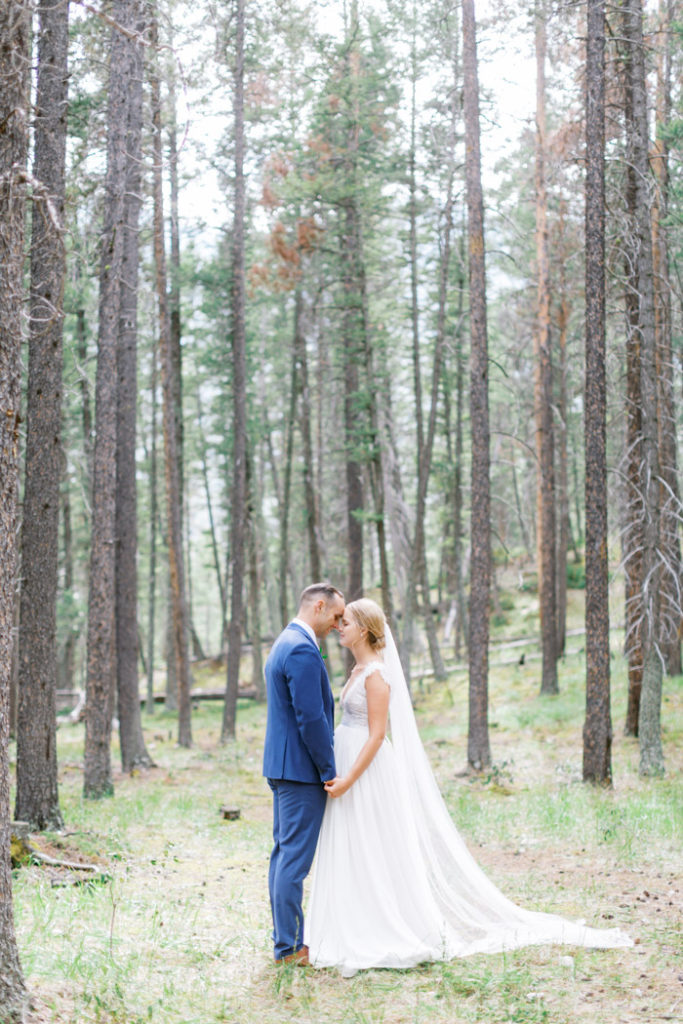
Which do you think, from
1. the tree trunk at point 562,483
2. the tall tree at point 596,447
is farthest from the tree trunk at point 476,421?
the tree trunk at point 562,483

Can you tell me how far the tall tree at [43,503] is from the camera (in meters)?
9.98

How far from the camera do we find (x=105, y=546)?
1255cm

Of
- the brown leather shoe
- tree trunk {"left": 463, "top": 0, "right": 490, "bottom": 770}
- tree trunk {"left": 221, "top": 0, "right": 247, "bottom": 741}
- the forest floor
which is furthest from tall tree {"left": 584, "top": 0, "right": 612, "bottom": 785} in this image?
tree trunk {"left": 221, "top": 0, "right": 247, "bottom": 741}

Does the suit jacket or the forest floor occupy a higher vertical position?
the suit jacket

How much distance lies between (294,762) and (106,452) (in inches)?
303

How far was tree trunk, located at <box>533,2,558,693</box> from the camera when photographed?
67.0 feet

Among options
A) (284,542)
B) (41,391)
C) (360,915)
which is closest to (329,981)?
(360,915)

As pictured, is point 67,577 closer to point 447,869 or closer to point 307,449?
point 307,449

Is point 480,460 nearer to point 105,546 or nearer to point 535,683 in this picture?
point 105,546

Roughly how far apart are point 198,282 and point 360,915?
18.7 meters

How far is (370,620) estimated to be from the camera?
20.1ft

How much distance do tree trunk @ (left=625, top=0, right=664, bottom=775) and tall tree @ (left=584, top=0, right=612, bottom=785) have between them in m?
0.57

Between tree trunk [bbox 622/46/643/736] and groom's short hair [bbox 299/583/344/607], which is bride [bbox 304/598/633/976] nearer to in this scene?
groom's short hair [bbox 299/583/344/607]

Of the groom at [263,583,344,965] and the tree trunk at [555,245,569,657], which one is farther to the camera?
the tree trunk at [555,245,569,657]
